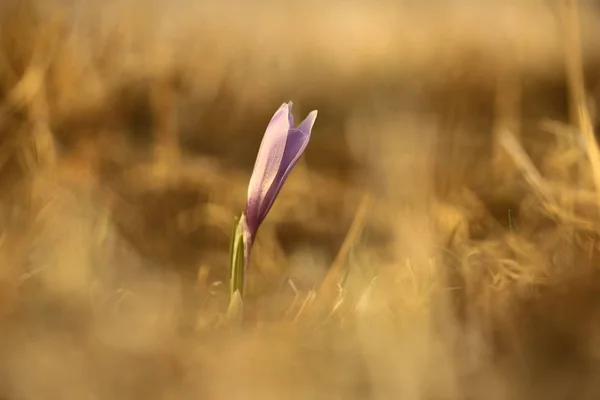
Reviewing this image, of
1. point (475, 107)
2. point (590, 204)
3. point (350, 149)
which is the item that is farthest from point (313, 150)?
point (590, 204)

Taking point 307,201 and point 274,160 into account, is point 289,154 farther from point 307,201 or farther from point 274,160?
point 307,201

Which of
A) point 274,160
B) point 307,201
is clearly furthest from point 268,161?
point 307,201

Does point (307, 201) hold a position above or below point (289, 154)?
below

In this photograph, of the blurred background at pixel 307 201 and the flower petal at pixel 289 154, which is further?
the flower petal at pixel 289 154

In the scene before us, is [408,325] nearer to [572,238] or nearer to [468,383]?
[468,383]

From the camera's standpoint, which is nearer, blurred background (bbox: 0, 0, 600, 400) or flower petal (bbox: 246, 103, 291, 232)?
blurred background (bbox: 0, 0, 600, 400)
